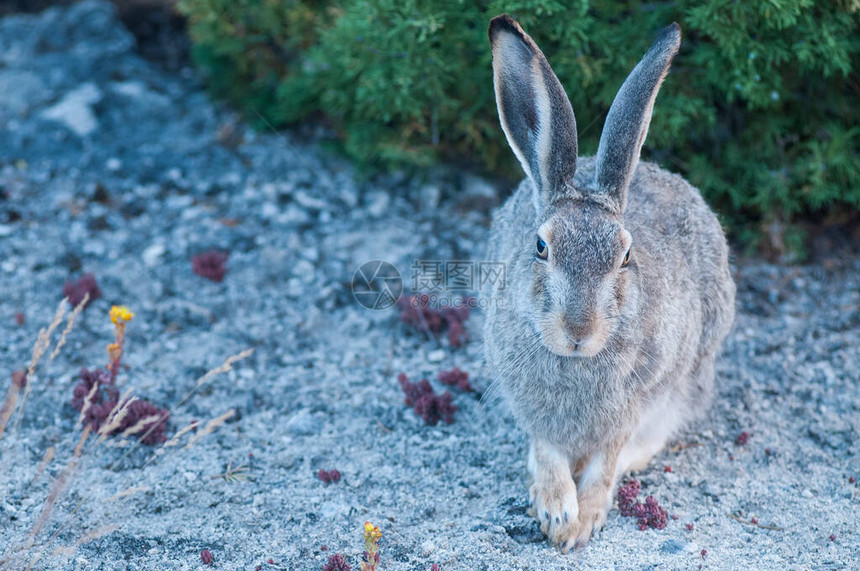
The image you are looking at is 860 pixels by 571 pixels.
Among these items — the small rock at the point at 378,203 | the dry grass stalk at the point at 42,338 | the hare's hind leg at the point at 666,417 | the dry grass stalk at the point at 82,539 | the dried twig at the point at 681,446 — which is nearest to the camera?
the dry grass stalk at the point at 82,539

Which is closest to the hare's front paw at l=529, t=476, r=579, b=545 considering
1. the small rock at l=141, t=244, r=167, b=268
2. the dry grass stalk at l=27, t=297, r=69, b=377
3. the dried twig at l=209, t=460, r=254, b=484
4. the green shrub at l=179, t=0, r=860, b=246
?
the dried twig at l=209, t=460, r=254, b=484

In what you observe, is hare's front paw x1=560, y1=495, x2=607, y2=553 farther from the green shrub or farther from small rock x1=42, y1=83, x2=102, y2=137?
small rock x1=42, y1=83, x2=102, y2=137

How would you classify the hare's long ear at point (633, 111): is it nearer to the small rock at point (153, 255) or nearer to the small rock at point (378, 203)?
the small rock at point (378, 203)

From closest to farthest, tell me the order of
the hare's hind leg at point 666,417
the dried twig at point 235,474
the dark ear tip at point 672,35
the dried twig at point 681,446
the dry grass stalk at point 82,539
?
the dry grass stalk at point 82,539 < the dark ear tip at point 672,35 < the dried twig at point 235,474 < the hare's hind leg at point 666,417 < the dried twig at point 681,446

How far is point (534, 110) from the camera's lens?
13.9ft

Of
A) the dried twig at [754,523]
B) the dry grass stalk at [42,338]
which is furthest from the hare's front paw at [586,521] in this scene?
the dry grass stalk at [42,338]

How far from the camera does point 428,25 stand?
19.8 ft

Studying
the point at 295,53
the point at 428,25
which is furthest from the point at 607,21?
the point at 295,53

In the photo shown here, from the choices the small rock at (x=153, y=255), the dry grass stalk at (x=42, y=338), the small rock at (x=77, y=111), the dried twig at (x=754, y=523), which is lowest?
the small rock at (x=153, y=255)

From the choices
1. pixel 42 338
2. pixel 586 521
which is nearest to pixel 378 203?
pixel 42 338

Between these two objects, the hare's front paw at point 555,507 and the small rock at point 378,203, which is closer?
the hare's front paw at point 555,507

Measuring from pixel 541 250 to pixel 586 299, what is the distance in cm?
41

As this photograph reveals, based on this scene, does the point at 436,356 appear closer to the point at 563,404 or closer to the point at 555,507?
the point at 563,404

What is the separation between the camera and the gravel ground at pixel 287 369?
431 cm
